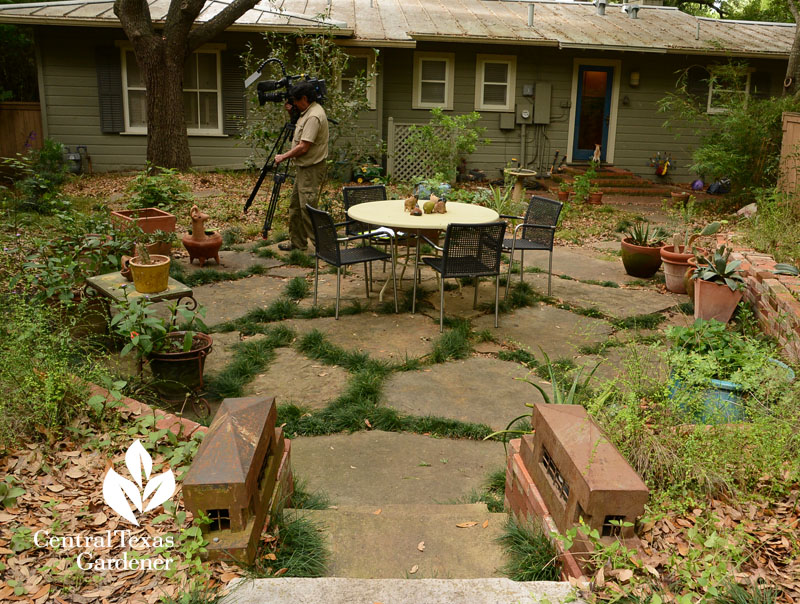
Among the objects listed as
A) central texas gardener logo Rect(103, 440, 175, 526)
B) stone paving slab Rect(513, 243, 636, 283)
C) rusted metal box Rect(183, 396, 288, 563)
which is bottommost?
stone paving slab Rect(513, 243, 636, 283)

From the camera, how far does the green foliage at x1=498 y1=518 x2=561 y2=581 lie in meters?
2.42

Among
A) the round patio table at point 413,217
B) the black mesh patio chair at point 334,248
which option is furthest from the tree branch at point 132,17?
the black mesh patio chair at point 334,248

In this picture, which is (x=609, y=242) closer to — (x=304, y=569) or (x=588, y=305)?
(x=588, y=305)

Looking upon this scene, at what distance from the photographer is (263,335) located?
5.63m

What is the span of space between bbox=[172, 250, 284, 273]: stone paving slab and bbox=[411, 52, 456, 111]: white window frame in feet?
25.0

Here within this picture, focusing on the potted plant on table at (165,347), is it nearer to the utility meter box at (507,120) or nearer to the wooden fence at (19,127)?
the wooden fence at (19,127)

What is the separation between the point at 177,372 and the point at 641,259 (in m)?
5.23

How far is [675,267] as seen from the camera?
7.01 m

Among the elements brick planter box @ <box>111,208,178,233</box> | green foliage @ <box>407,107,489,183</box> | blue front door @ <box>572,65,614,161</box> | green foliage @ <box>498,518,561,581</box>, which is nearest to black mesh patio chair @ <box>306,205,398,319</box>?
brick planter box @ <box>111,208,178,233</box>

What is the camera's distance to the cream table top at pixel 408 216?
595cm

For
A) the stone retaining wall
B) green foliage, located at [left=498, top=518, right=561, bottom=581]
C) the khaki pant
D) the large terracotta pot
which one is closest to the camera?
green foliage, located at [left=498, top=518, right=561, bottom=581]

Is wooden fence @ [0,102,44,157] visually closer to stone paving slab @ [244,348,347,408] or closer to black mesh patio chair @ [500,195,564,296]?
black mesh patio chair @ [500,195,564,296]

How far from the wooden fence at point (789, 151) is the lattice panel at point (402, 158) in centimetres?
616

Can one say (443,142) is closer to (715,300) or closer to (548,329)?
(548,329)
